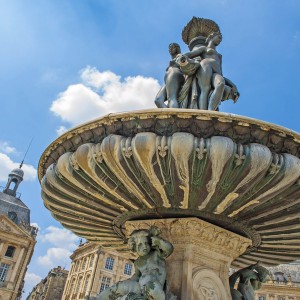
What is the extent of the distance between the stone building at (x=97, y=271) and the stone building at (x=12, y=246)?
7.97 meters

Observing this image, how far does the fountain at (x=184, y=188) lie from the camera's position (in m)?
4.61

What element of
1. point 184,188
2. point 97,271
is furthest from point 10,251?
point 184,188

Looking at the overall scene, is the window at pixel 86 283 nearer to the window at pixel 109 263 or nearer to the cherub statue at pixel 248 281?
the window at pixel 109 263

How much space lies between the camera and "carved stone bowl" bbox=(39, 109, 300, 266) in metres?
4.59

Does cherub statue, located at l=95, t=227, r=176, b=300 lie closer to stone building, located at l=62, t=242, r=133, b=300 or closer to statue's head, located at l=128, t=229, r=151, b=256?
statue's head, located at l=128, t=229, r=151, b=256

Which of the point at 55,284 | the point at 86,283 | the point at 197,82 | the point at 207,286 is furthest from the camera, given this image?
the point at 55,284

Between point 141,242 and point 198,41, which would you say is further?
point 198,41

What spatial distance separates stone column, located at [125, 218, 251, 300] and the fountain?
0.05 feet

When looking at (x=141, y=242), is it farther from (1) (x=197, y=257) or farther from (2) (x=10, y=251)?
(2) (x=10, y=251)

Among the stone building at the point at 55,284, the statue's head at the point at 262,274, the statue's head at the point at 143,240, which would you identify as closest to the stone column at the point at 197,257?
the statue's head at the point at 143,240

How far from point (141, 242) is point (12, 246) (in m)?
56.1

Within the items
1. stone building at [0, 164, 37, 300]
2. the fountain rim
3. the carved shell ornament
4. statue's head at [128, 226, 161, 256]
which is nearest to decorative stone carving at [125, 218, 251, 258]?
statue's head at [128, 226, 161, 256]

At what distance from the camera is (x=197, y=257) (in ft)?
18.0

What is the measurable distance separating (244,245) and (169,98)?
9.61 feet
